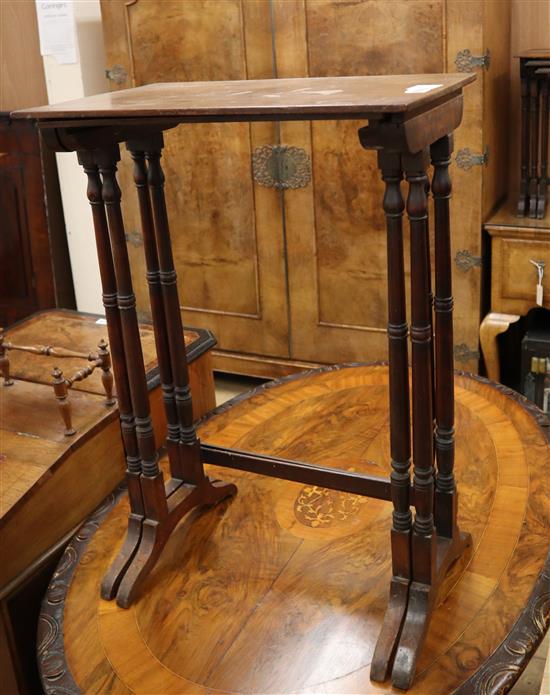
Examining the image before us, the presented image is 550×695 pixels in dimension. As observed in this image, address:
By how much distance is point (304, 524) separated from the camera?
1.77 m

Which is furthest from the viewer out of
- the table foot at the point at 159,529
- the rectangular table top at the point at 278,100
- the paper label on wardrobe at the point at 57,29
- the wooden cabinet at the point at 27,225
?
the wooden cabinet at the point at 27,225

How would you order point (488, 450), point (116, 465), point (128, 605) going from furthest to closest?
point (116, 465), point (488, 450), point (128, 605)

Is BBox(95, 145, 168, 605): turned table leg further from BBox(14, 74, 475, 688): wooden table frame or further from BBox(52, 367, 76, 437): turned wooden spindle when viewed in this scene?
BBox(52, 367, 76, 437): turned wooden spindle

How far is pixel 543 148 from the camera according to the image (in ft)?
10.0

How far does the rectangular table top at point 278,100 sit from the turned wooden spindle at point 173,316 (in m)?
0.15

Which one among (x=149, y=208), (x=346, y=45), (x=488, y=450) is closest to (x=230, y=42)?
(x=346, y=45)

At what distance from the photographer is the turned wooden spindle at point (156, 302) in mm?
1626

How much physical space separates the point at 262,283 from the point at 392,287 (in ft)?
7.08

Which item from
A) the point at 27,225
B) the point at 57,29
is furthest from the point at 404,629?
the point at 57,29

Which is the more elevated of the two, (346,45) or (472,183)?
(346,45)

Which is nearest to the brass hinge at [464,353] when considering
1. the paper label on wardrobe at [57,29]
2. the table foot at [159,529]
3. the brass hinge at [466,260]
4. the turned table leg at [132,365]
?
the brass hinge at [466,260]

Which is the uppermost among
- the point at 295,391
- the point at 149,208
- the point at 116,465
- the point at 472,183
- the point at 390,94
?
the point at 390,94

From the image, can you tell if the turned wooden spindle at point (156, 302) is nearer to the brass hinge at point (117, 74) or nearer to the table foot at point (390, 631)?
the table foot at point (390, 631)

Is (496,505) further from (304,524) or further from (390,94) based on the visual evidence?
(390,94)
